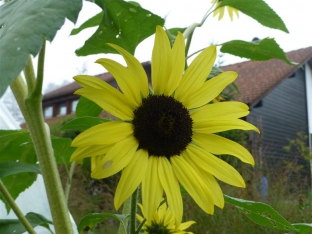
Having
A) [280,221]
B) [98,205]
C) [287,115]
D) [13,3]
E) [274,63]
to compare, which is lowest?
[287,115]

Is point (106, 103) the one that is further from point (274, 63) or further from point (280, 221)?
point (274, 63)

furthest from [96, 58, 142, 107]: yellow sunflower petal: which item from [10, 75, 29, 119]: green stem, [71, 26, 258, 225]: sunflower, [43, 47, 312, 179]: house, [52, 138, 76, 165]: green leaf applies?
[43, 47, 312, 179]: house

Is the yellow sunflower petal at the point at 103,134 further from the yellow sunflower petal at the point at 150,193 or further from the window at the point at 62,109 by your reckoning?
the window at the point at 62,109

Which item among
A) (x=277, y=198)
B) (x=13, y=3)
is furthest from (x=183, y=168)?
(x=277, y=198)

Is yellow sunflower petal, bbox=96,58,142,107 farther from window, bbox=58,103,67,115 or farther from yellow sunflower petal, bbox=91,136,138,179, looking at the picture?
window, bbox=58,103,67,115

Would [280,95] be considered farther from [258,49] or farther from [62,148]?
[62,148]

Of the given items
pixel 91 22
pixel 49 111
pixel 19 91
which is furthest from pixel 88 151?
pixel 49 111

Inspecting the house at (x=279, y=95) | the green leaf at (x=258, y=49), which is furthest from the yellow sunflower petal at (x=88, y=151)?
the house at (x=279, y=95)
